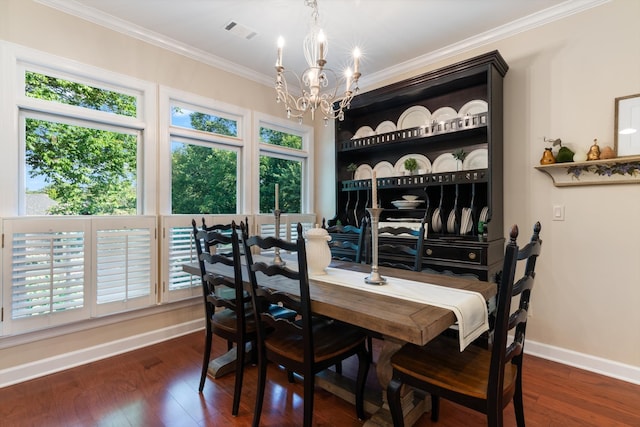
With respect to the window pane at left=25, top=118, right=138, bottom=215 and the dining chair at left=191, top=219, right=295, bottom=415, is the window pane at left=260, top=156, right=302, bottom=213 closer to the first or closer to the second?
the window pane at left=25, top=118, right=138, bottom=215

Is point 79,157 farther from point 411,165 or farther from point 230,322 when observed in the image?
point 411,165

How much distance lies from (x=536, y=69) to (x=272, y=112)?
2737 millimetres

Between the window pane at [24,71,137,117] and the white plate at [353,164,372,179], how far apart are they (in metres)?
2.42

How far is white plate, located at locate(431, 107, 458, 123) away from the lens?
10.2 ft

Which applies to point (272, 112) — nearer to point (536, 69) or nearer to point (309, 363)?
point (536, 69)

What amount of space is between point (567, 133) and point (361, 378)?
2.47 meters

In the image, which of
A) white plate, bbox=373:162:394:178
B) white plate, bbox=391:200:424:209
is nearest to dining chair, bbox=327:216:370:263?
white plate, bbox=391:200:424:209

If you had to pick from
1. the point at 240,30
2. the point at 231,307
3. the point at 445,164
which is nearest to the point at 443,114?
the point at 445,164

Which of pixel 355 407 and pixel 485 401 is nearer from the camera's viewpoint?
pixel 485 401

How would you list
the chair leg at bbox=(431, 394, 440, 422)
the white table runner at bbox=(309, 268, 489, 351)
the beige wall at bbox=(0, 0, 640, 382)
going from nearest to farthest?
1. the white table runner at bbox=(309, 268, 489, 351)
2. the chair leg at bbox=(431, 394, 440, 422)
3. the beige wall at bbox=(0, 0, 640, 382)

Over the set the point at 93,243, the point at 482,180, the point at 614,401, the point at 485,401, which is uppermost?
the point at 482,180

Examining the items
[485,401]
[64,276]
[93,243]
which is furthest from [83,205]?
[485,401]

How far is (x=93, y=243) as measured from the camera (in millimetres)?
2502

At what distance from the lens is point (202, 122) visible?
132 inches
